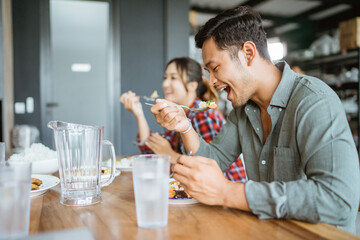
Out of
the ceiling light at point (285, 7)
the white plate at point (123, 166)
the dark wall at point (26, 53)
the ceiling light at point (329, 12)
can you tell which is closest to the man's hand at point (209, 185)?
the white plate at point (123, 166)

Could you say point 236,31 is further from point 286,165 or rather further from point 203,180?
point 203,180

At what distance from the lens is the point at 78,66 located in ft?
16.3

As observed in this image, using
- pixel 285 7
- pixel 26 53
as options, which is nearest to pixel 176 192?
pixel 26 53

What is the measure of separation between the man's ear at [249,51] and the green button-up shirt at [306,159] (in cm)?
14

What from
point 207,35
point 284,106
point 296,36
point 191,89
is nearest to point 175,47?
point 191,89

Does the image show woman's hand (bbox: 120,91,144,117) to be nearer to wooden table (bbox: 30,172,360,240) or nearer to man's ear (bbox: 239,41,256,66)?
man's ear (bbox: 239,41,256,66)

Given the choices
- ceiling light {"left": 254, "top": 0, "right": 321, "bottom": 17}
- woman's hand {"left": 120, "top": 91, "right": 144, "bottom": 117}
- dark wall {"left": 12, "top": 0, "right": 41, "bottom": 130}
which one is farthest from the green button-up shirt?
ceiling light {"left": 254, "top": 0, "right": 321, "bottom": 17}

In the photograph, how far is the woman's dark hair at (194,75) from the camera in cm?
244

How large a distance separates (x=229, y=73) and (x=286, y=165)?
425mm

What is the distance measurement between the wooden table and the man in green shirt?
0.04 m

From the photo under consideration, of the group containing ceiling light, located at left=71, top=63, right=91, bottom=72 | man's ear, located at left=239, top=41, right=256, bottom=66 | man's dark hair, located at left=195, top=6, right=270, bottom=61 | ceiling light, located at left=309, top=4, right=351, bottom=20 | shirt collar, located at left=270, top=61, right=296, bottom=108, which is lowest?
shirt collar, located at left=270, top=61, right=296, bottom=108

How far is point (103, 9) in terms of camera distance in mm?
4188

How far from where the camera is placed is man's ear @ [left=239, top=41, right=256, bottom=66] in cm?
125

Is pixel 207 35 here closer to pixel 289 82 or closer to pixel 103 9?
pixel 289 82
